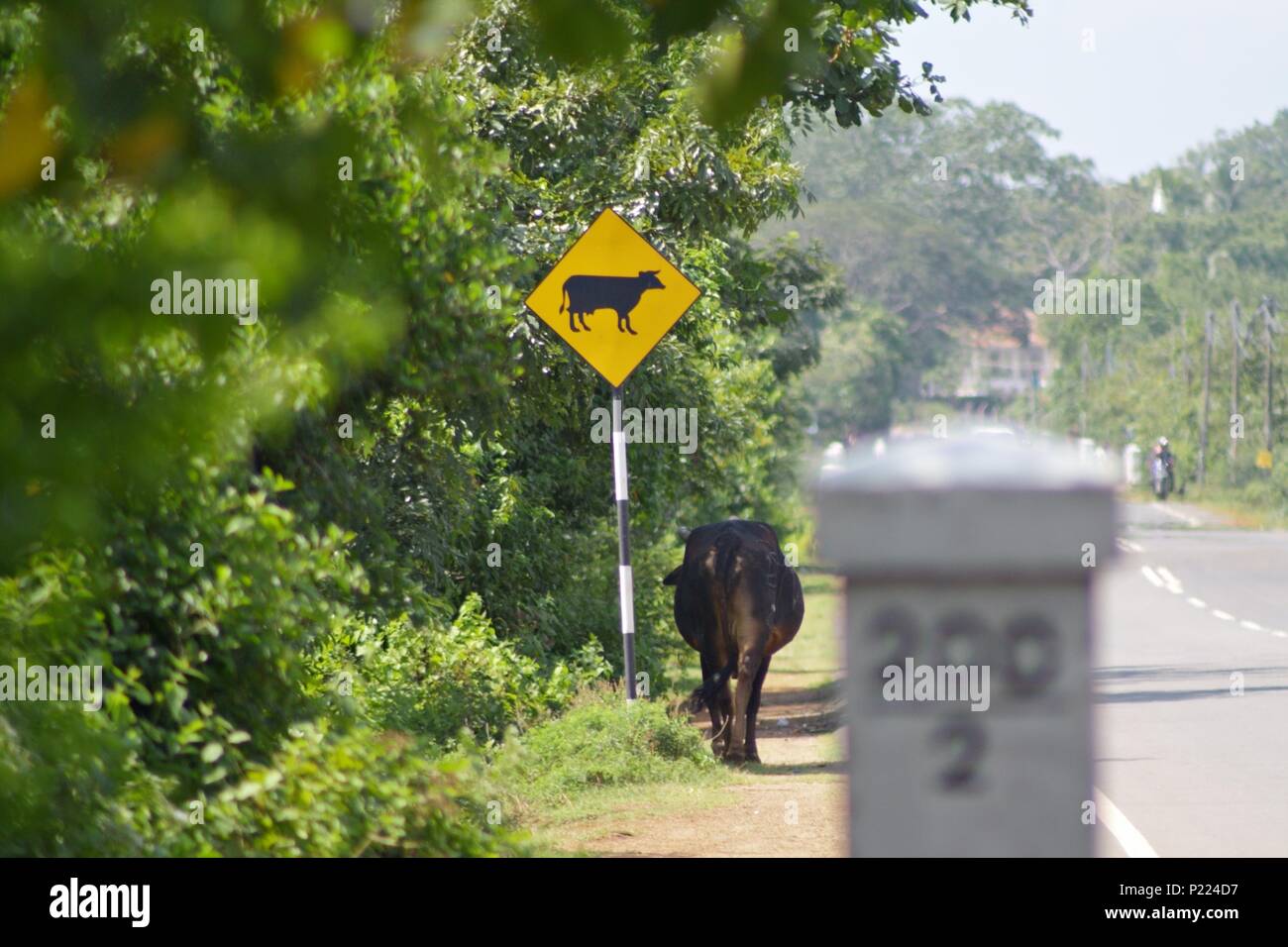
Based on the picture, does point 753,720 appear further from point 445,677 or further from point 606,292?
point 606,292

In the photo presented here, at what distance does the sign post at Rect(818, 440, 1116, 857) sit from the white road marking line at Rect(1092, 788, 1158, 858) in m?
5.78

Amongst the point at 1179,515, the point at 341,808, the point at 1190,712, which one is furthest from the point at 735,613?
the point at 1179,515

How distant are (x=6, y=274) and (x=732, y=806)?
746 cm

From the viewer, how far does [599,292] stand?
385 inches

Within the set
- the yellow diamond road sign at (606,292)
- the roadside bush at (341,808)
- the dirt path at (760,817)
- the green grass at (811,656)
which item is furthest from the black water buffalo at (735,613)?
the roadside bush at (341,808)

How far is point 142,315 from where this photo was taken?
2.24 metres

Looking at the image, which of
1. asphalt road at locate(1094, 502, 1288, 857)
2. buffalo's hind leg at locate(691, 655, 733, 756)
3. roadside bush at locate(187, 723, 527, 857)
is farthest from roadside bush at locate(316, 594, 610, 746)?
asphalt road at locate(1094, 502, 1288, 857)

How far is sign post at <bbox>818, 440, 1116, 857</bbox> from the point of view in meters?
2.22

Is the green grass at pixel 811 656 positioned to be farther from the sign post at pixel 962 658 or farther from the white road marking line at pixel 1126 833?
the sign post at pixel 962 658

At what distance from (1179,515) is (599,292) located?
46.3m

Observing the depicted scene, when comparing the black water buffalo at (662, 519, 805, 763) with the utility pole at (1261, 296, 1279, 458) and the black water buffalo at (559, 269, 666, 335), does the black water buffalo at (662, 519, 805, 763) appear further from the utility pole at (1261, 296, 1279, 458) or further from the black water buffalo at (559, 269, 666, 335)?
the utility pole at (1261, 296, 1279, 458)
